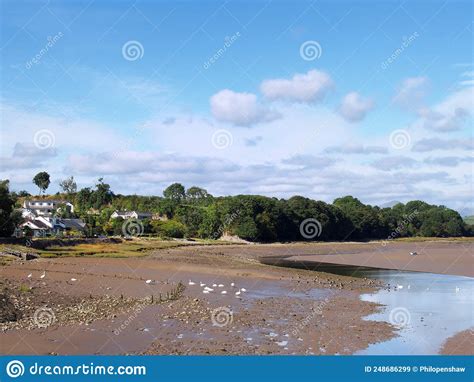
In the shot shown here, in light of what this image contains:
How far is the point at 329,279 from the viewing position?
39156 millimetres

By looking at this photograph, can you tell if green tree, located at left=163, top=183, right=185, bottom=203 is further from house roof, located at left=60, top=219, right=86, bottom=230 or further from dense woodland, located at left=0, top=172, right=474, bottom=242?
house roof, located at left=60, top=219, right=86, bottom=230

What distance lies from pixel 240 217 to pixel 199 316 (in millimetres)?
80124

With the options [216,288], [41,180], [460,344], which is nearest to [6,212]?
[216,288]

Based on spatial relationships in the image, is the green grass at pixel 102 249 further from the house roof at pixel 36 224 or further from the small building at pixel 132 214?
the small building at pixel 132 214

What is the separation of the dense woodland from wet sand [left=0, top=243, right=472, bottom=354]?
30179 mm

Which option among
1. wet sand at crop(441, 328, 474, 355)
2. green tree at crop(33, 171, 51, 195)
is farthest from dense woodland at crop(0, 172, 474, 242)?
wet sand at crop(441, 328, 474, 355)

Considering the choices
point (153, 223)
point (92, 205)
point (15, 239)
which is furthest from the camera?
point (92, 205)

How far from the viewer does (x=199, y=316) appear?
862 inches

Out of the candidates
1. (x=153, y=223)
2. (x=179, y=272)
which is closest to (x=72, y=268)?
(x=179, y=272)

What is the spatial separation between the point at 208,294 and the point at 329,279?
12892 millimetres

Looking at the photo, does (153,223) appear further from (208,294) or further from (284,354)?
(284,354)

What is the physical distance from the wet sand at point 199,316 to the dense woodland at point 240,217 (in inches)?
1188

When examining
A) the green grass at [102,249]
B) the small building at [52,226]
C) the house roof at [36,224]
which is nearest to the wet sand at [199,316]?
the green grass at [102,249]

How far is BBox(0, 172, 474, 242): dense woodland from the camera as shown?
9812cm
